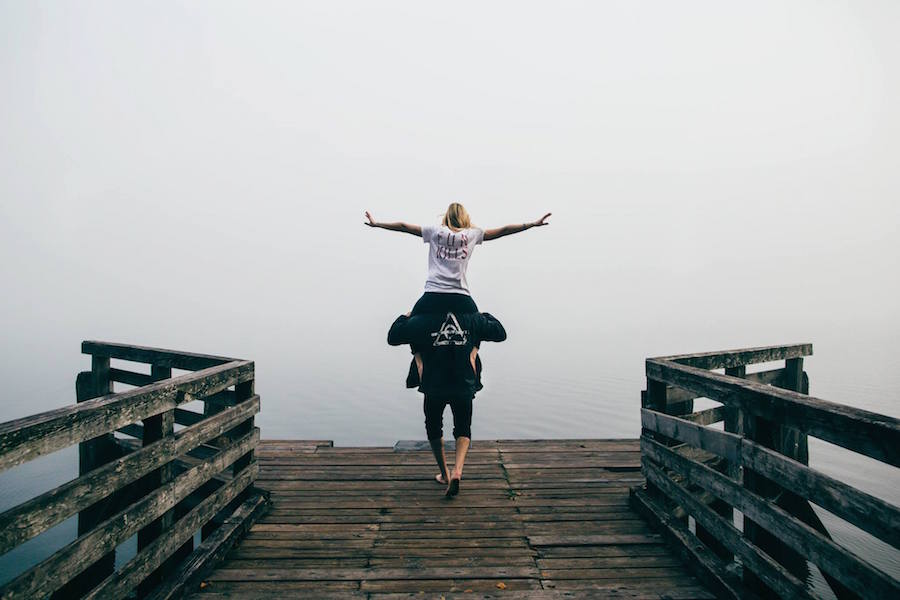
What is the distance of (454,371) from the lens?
201 inches

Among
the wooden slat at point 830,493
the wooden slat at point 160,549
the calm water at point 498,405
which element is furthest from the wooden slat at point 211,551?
the calm water at point 498,405

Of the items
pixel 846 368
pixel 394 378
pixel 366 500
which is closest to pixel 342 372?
pixel 394 378

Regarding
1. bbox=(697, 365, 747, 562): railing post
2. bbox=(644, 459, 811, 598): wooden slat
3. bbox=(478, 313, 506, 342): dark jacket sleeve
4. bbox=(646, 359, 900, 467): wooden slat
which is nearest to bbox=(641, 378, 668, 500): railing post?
bbox=(644, 459, 811, 598): wooden slat

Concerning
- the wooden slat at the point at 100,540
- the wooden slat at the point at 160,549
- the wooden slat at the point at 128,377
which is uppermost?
the wooden slat at the point at 128,377

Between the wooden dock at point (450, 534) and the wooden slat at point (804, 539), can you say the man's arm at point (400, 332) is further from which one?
the wooden slat at point (804, 539)

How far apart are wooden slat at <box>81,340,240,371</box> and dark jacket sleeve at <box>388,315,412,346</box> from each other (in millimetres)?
1498

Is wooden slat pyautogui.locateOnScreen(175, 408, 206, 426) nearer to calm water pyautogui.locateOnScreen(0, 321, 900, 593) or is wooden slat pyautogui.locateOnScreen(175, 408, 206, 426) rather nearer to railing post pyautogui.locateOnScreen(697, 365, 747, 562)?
railing post pyautogui.locateOnScreen(697, 365, 747, 562)

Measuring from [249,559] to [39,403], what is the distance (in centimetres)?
3025

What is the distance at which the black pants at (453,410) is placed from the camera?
517cm

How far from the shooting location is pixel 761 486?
3354mm

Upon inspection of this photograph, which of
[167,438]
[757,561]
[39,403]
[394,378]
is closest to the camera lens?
[757,561]

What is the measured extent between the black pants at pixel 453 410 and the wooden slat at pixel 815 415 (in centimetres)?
206

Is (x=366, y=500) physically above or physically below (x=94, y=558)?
below

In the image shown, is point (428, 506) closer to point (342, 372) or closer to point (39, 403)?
point (39, 403)
